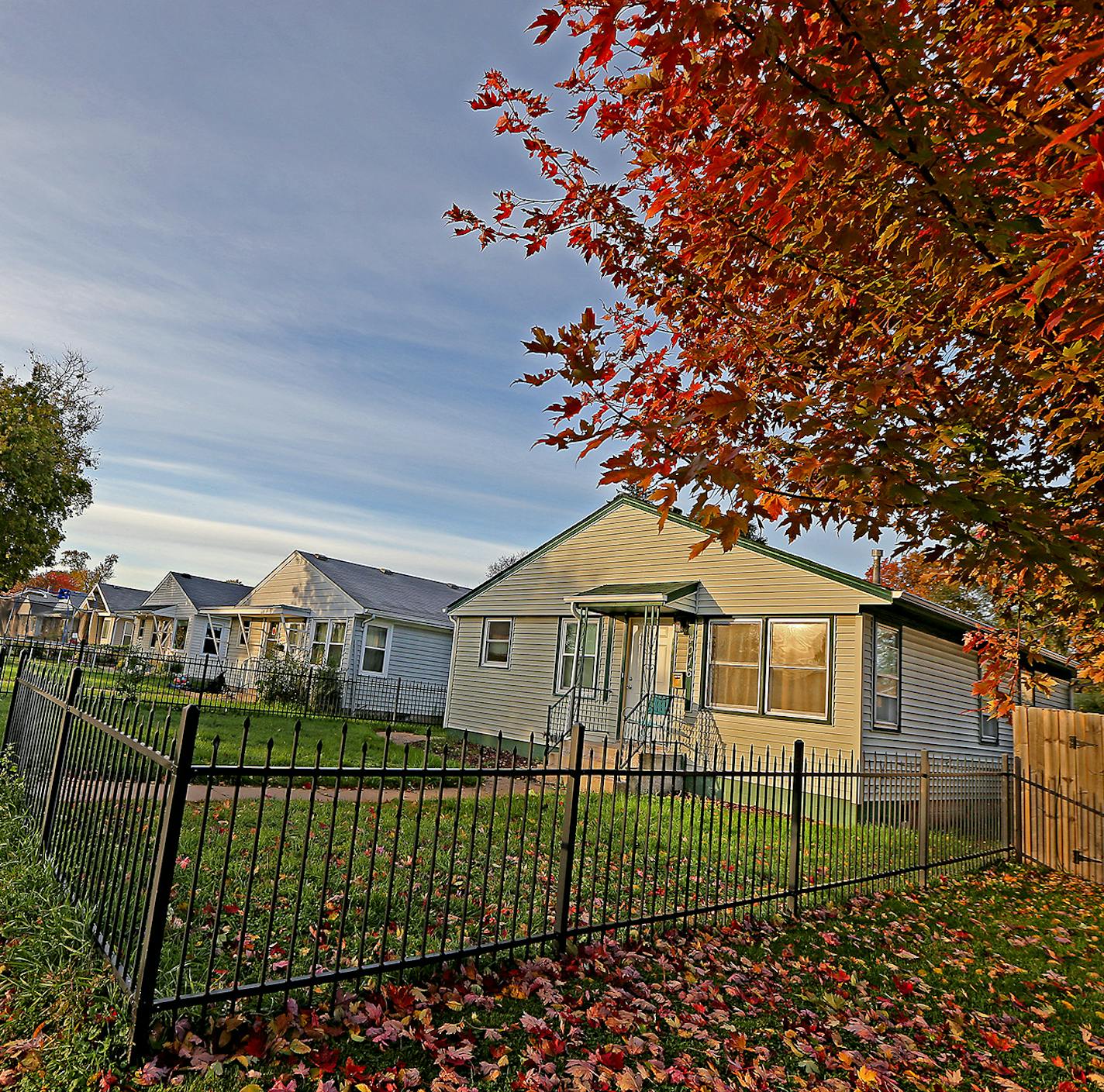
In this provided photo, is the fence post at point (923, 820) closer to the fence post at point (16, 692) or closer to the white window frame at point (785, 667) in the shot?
the white window frame at point (785, 667)

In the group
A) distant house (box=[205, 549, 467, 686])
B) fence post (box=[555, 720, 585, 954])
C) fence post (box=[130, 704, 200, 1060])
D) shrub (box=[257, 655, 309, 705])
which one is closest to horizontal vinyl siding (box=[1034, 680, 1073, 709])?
distant house (box=[205, 549, 467, 686])

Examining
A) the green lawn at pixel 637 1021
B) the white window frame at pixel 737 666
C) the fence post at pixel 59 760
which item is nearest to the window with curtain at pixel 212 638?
the white window frame at pixel 737 666

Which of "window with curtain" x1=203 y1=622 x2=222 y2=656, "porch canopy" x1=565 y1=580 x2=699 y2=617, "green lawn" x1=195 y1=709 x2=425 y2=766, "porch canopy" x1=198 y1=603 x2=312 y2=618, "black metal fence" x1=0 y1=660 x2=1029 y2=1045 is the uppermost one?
"porch canopy" x1=565 y1=580 x2=699 y2=617

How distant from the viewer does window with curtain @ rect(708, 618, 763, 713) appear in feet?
46.4

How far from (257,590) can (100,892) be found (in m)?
30.6

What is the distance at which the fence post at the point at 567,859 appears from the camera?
4824 millimetres

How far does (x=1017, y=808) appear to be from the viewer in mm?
10086

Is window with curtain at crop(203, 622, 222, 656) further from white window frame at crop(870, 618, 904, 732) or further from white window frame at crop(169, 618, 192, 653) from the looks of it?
white window frame at crop(870, 618, 904, 732)

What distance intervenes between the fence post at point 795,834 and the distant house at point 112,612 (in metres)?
45.7

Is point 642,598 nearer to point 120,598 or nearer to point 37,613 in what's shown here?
point 120,598

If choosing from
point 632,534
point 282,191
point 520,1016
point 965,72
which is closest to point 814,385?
point 965,72

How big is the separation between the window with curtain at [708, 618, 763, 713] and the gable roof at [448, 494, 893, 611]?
57.3 inches

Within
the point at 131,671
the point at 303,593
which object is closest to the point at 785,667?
the point at 131,671

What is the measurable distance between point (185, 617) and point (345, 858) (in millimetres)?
37213
